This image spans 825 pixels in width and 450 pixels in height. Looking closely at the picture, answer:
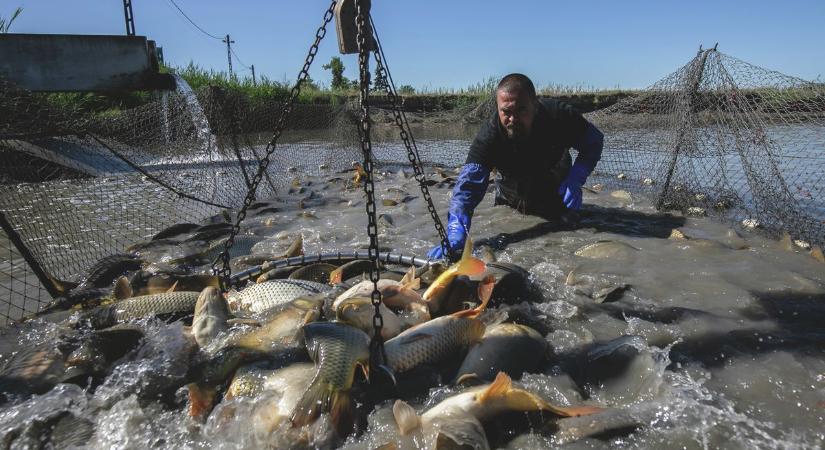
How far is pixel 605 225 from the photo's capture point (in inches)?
234

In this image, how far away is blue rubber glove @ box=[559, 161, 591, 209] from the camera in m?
5.51

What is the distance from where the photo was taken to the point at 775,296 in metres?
3.60

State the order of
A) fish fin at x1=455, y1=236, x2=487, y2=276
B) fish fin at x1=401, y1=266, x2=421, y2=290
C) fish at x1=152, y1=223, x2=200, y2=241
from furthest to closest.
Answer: fish at x1=152, y1=223, x2=200, y2=241 → fish fin at x1=401, y1=266, x2=421, y2=290 → fish fin at x1=455, y1=236, x2=487, y2=276

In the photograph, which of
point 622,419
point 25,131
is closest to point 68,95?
point 25,131

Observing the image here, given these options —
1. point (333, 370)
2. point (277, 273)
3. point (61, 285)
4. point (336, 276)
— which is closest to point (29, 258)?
point (61, 285)

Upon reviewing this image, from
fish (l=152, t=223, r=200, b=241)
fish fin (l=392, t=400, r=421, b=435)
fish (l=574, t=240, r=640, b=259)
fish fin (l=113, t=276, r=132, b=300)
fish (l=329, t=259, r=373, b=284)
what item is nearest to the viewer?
fish fin (l=392, t=400, r=421, b=435)

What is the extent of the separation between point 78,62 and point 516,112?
33.5 feet

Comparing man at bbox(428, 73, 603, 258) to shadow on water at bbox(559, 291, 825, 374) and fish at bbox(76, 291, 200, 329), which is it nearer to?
shadow on water at bbox(559, 291, 825, 374)

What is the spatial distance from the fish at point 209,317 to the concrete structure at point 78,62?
383 inches

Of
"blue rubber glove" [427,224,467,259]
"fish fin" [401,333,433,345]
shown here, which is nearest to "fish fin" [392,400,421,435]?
"fish fin" [401,333,433,345]

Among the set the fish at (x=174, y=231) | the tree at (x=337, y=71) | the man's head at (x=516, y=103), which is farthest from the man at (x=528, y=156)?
the tree at (x=337, y=71)

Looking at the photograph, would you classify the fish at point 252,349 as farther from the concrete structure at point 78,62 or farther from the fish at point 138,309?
the concrete structure at point 78,62

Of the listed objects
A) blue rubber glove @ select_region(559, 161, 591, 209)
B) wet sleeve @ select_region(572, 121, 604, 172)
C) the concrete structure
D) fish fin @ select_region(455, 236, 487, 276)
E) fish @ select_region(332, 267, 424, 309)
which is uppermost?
the concrete structure

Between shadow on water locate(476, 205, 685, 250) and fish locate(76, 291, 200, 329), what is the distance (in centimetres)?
305
